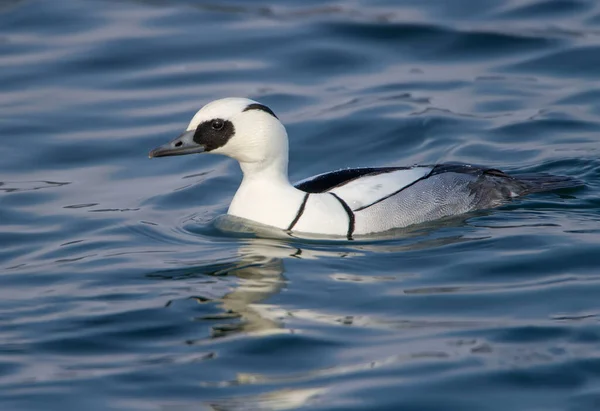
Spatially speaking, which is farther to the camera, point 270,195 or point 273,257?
point 270,195

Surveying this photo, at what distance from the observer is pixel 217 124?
9.87 meters

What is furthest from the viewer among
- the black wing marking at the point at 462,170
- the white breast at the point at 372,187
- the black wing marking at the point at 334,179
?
the black wing marking at the point at 462,170

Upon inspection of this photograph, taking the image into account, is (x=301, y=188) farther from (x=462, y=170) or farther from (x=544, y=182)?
(x=544, y=182)

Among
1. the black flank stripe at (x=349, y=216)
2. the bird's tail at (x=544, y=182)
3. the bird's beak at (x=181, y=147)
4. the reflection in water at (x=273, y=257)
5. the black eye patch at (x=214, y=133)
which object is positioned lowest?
the reflection in water at (x=273, y=257)

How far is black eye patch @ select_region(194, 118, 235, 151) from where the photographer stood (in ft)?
32.3

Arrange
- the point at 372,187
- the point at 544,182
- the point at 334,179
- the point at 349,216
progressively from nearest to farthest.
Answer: the point at 349,216 → the point at 372,187 → the point at 334,179 → the point at 544,182

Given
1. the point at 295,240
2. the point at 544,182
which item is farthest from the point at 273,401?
the point at 544,182

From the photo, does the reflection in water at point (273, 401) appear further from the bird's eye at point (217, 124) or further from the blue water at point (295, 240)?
the bird's eye at point (217, 124)

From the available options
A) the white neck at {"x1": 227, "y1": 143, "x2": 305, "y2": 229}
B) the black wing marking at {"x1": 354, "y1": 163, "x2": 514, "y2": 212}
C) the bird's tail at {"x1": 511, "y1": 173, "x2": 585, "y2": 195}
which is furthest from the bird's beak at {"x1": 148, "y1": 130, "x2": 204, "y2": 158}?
the bird's tail at {"x1": 511, "y1": 173, "x2": 585, "y2": 195}

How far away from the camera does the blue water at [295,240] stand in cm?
734

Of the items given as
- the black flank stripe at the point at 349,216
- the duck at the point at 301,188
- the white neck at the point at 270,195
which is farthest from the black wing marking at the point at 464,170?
the white neck at the point at 270,195

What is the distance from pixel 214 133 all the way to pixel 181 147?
0.29 meters

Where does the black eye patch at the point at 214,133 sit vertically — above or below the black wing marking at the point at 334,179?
above

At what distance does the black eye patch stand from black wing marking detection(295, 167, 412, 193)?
0.89 m
